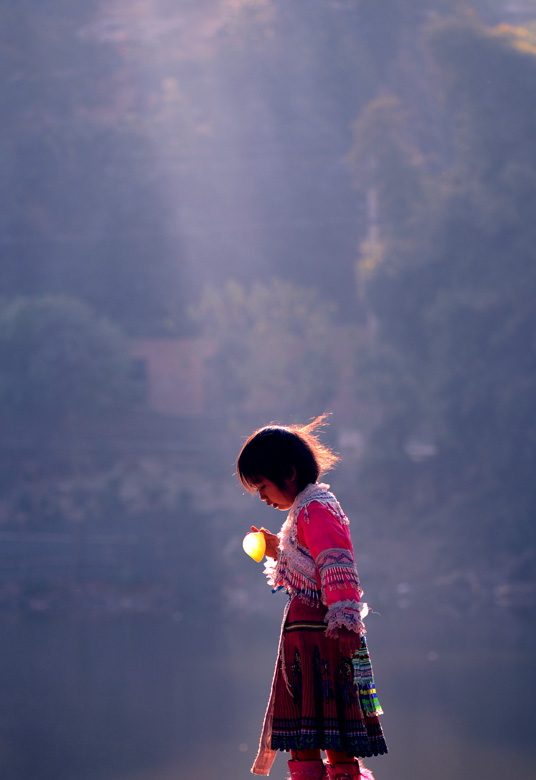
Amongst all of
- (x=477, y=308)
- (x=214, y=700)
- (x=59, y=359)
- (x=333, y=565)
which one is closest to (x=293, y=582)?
(x=333, y=565)

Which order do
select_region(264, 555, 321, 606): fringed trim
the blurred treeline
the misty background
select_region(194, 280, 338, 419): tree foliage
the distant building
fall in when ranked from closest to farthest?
select_region(264, 555, 321, 606): fringed trim < the misty background < the blurred treeline < select_region(194, 280, 338, 419): tree foliage < the distant building

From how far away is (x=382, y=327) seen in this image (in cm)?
1309

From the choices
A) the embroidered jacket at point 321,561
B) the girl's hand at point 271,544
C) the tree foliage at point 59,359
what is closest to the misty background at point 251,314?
the tree foliage at point 59,359

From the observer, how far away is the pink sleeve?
2016 millimetres

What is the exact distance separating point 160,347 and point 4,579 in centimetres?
435

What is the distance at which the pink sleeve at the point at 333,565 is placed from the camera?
2016 mm

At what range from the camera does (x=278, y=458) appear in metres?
2.19

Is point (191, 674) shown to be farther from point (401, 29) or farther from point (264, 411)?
point (401, 29)

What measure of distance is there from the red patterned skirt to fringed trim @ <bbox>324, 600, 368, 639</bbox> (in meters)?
0.10

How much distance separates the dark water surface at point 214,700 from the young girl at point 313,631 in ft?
7.39

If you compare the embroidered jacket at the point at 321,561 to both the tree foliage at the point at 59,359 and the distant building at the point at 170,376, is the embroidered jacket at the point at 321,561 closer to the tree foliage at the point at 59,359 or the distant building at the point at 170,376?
the tree foliage at the point at 59,359

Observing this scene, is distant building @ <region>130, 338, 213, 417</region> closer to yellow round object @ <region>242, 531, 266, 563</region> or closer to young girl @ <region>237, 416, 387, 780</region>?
yellow round object @ <region>242, 531, 266, 563</region>

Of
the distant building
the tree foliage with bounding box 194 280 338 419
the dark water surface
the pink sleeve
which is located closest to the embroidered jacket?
the pink sleeve

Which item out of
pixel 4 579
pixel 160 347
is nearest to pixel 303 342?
pixel 160 347
